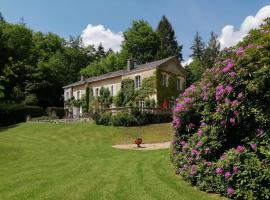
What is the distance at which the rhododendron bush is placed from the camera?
7.66 metres

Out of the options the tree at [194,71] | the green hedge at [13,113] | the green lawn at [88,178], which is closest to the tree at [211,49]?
the tree at [194,71]

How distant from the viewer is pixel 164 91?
39.5m

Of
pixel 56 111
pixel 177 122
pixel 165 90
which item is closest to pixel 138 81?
pixel 165 90

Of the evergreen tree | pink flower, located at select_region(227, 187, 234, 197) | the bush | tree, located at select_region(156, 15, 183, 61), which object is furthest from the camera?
the evergreen tree

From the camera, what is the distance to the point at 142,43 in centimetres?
7131

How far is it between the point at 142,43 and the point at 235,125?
64104mm

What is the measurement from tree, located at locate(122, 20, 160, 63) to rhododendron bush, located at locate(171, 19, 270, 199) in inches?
2390

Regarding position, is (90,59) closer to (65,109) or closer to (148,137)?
(65,109)

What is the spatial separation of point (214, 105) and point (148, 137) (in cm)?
1657

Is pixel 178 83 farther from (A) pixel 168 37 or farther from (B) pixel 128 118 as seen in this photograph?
(A) pixel 168 37

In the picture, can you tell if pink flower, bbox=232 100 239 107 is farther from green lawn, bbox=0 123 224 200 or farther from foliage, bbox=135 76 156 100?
foliage, bbox=135 76 156 100

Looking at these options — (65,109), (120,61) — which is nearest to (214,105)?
(65,109)

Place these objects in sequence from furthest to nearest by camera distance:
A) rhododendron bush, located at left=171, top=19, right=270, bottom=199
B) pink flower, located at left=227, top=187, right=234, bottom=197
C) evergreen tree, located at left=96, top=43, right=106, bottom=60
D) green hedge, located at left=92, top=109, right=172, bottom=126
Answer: evergreen tree, located at left=96, top=43, right=106, bottom=60
green hedge, located at left=92, top=109, right=172, bottom=126
pink flower, located at left=227, top=187, right=234, bottom=197
rhododendron bush, located at left=171, top=19, right=270, bottom=199

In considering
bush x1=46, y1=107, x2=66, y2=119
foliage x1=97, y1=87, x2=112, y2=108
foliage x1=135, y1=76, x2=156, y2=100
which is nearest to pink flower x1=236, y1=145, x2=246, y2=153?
foliage x1=135, y1=76, x2=156, y2=100
